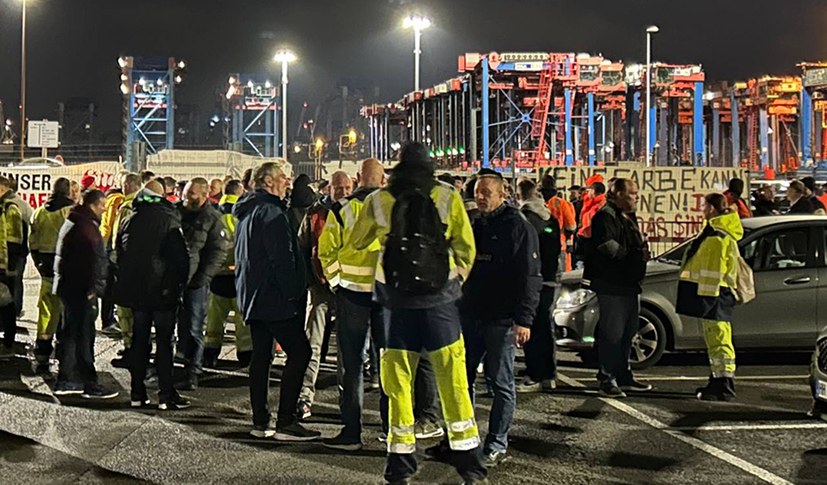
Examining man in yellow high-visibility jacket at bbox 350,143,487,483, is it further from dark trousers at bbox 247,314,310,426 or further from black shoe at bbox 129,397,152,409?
black shoe at bbox 129,397,152,409

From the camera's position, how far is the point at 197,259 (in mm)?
8781

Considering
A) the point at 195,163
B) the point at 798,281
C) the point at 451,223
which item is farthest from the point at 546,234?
the point at 195,163

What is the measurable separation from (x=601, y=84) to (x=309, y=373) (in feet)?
146

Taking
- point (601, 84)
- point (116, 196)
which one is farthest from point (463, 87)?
point (116, 196)

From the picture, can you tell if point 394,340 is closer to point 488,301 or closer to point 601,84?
point 488,301

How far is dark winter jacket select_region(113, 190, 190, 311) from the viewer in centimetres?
757

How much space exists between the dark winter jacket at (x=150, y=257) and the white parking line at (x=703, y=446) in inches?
144

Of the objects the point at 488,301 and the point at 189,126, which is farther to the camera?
the point at 189,126

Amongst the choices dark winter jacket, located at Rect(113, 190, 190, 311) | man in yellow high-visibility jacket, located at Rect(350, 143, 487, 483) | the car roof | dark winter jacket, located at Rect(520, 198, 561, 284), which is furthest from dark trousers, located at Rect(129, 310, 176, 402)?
the car roof

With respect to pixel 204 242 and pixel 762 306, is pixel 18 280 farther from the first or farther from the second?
pixel 762 306

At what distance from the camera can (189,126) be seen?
532 ft

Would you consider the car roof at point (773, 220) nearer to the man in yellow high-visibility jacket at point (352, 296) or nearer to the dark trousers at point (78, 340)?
the man in yellow high-visibility jacket at point (352, 296)

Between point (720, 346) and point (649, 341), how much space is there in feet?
5.31

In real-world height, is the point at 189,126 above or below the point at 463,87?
above
